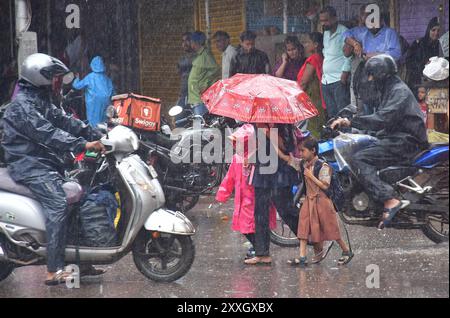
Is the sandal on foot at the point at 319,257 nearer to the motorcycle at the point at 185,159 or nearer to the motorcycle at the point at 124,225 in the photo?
the motorcycle at the point at 124,225

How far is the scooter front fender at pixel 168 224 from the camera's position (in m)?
8.09

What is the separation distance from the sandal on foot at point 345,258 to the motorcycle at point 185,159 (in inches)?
106

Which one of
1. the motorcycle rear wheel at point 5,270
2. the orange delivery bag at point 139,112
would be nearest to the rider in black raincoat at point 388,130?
the orange delivery bag at point 139,112

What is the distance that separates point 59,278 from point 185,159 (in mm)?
3572

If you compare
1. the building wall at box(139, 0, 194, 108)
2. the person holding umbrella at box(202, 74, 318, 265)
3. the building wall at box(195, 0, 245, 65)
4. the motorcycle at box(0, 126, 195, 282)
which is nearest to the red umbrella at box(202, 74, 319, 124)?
the person holding umbrella at box(202, 74, 318, 265)

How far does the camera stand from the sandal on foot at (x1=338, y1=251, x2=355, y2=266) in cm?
893

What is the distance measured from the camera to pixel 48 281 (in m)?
8.12

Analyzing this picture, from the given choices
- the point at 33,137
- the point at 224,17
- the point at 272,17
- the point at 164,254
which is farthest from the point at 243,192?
the point at 224,17

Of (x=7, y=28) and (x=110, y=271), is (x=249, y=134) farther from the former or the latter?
(x=7, y=28)

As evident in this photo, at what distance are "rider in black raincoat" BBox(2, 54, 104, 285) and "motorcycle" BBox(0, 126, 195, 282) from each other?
0.34 feet

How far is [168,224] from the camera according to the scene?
812 centimetres

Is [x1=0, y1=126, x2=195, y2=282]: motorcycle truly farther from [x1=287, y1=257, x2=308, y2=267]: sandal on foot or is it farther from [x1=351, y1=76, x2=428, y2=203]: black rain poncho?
[x1=351, y1=76, x2=428, y2=203]: black rain poncho

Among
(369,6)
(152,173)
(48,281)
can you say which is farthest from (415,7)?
(48,281)

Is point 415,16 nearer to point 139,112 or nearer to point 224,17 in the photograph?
point 224,17
